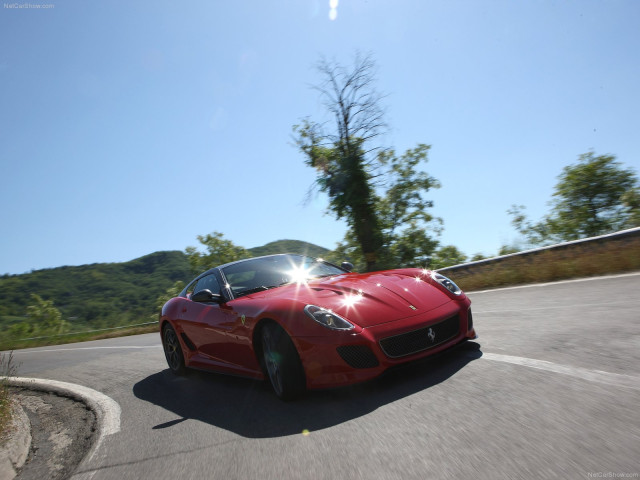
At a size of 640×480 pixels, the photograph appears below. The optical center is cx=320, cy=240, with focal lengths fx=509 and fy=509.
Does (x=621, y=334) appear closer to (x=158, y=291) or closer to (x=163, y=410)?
(x=163, y=410)

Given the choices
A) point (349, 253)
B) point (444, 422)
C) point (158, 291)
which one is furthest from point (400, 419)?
point (158, 291)

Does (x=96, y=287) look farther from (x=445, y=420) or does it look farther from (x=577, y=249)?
(x=445, y=420)

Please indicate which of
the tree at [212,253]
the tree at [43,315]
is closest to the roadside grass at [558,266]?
the tree at [212,253]

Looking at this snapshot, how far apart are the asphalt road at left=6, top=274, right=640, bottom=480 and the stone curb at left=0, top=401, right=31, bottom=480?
1.87ft

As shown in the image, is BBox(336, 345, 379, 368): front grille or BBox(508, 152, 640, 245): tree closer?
BBox(336, 345, 379, 368): front grille

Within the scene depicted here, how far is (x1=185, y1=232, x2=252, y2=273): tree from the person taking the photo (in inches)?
2589

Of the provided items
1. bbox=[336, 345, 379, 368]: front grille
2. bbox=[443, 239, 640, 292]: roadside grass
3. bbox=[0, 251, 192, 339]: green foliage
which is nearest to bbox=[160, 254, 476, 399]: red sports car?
bbox=[336, 345, 379, 368]: front grille

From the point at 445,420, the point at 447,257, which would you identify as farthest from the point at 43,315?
the point at 445,420

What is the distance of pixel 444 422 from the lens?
2.78m

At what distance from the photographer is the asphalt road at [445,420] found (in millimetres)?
2213

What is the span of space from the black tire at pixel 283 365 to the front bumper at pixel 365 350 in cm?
7

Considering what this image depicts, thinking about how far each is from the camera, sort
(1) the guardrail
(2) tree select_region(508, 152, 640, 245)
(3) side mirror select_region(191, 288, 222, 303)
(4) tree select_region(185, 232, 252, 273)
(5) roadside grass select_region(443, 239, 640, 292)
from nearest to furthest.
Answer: (3) side mirror select_region(191, 288, 222, 303) → (5) roadside grass select_region(443, 239, 640, 292) → (1) the guardrail → (2) tree select_region(508, 152, 640, 245) → (4) tree select_region(185, 232, 252, 273)

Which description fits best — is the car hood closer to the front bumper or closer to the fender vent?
the front bumper

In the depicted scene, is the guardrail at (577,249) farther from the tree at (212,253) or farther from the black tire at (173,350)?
the tree at (212,253)
